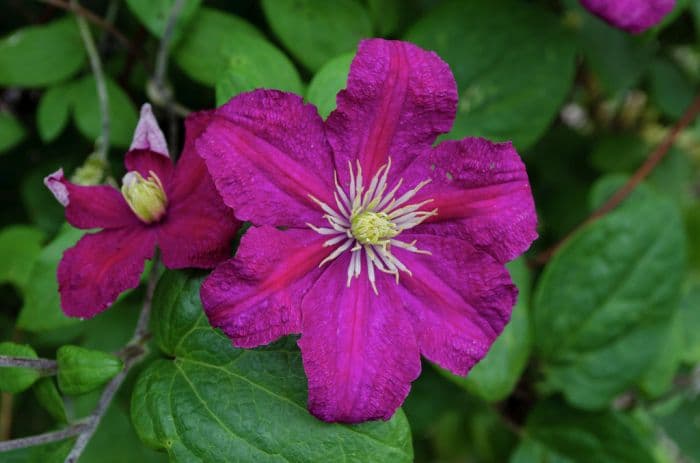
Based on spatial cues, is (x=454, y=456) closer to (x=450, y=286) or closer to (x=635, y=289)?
(x=635, y=289)

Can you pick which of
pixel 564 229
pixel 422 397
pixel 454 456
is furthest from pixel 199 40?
pixel 454 456

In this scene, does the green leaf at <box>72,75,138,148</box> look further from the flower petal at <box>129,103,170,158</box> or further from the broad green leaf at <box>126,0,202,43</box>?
the flower petal at <box>129,103,170,158</box>

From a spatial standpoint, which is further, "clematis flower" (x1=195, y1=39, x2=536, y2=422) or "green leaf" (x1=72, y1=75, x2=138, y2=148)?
"green leaf" (x1=72, y1=75, x2=138, y2=148)

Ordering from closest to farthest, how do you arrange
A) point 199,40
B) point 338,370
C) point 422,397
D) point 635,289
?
point 338,370
point 199,40
point 635,289
point 422,397

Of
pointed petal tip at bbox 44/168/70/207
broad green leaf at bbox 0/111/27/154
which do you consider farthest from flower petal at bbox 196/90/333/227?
broad green leaf at bbox 0/111/27/154

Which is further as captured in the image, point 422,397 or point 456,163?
point 422,397

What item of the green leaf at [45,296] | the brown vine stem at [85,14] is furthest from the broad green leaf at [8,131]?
the green leaf at [45,296]

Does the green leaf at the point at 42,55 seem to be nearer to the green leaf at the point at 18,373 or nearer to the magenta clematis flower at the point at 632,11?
the green leaf at the point at 18,373
